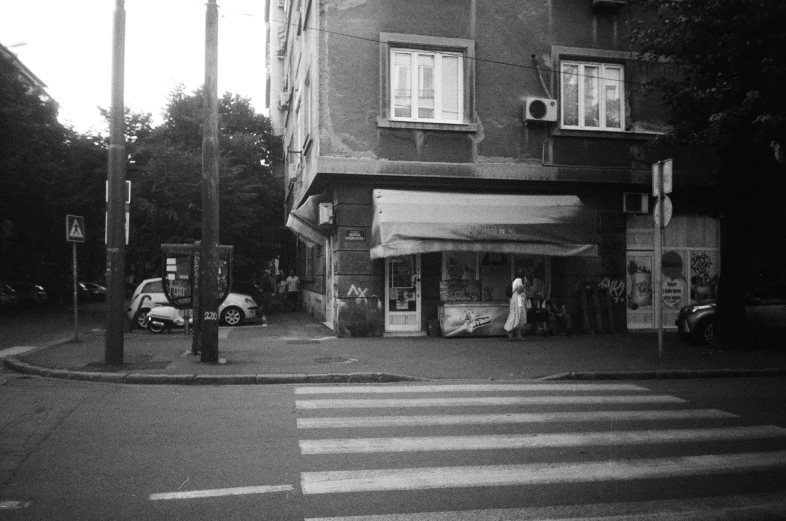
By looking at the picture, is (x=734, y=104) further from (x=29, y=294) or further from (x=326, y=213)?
(x=29, y=294)

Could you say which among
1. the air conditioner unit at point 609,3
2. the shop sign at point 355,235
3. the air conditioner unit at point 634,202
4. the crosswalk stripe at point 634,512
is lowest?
the crosswalk stripe at point 634,512

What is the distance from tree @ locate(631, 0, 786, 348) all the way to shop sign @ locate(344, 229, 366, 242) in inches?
262

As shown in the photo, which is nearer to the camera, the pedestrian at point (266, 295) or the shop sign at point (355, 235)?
the shop sign at point (355, 235)

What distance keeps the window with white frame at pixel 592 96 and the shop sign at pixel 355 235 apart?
5.40m

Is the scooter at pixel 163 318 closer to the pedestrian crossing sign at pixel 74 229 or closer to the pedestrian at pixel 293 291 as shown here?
the pedestrian crossing sign at pixel 74 229

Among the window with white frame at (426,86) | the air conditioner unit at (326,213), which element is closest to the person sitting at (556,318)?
the window with white frame at (426,86)

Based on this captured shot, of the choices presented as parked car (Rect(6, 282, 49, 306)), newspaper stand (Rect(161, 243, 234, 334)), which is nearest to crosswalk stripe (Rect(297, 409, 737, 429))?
newspaper stand (Rect(161, 243, 234, 334))

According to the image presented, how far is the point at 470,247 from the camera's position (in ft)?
51.4

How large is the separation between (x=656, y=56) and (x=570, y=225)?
12.8 ft

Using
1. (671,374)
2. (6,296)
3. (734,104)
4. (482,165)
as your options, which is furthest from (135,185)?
(671,374)

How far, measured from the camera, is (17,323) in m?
24.2

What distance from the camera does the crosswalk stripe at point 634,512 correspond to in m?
4.71

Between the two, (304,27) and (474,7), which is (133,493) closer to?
(474,7)

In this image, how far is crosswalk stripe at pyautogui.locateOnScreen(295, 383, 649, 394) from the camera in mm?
9641
